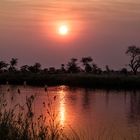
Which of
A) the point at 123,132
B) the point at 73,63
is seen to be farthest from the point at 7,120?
the point at 73,63

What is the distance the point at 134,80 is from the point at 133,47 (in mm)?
28970

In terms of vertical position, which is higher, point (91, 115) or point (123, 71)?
point (123, 71)

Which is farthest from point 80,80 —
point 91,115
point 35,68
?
point 91,115

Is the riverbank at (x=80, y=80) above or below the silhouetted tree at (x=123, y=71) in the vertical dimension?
below

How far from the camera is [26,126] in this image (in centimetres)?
993

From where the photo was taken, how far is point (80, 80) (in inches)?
2685

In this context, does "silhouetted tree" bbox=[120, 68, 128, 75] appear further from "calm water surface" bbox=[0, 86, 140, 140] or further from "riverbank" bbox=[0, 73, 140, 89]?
"calm water surface" bbox=[0, 86, 140, 140]

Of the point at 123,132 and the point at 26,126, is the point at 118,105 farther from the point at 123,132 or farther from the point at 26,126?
the point at 26,126

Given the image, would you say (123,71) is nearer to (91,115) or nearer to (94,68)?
(94,68)

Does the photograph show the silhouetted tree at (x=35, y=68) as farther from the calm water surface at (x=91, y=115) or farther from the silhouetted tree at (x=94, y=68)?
the calm water surface at (x=91, y=115)

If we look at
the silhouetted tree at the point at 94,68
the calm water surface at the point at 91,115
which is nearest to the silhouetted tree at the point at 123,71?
the silhouetted tree at the point at 94,68

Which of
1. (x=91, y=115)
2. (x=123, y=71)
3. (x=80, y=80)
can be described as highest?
(x=123, y=71)

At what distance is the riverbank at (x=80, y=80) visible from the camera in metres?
65.2

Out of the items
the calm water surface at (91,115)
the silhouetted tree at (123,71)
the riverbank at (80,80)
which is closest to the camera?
the calm water surface at (91,115)
